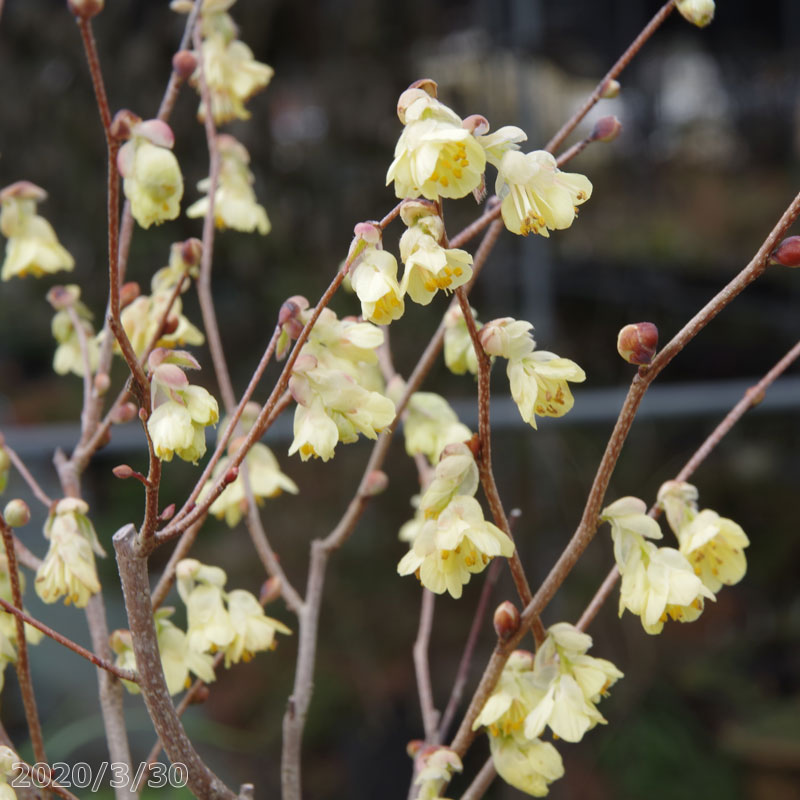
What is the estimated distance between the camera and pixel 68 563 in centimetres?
52

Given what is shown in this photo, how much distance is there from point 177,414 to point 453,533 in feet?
0.50

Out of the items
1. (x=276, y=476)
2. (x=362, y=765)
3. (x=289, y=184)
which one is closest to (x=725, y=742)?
(x=362, y=765)

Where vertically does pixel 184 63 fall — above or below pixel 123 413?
above

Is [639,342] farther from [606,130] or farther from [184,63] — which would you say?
[184,63]

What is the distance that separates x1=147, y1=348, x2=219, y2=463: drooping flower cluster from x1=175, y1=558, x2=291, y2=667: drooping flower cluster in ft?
0.45

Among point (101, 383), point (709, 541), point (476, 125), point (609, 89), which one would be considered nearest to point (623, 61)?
point (609, 89)

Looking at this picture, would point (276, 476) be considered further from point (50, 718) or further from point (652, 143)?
point (652, 143)

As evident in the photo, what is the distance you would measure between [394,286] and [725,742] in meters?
2.20

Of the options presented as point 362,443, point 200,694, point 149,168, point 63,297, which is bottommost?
point 362,443

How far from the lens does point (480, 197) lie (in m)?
0.43

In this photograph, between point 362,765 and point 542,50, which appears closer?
point 362,765

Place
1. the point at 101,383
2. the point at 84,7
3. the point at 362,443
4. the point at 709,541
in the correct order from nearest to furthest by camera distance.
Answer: the point at 84,7 < the point at 709,541 < the point at 101,383 < the point at 362,443

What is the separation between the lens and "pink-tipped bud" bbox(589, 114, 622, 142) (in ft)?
2.08

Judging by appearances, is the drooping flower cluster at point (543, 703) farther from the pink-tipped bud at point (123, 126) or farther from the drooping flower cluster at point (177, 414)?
the pink-tipped bud at point (123, 126)
